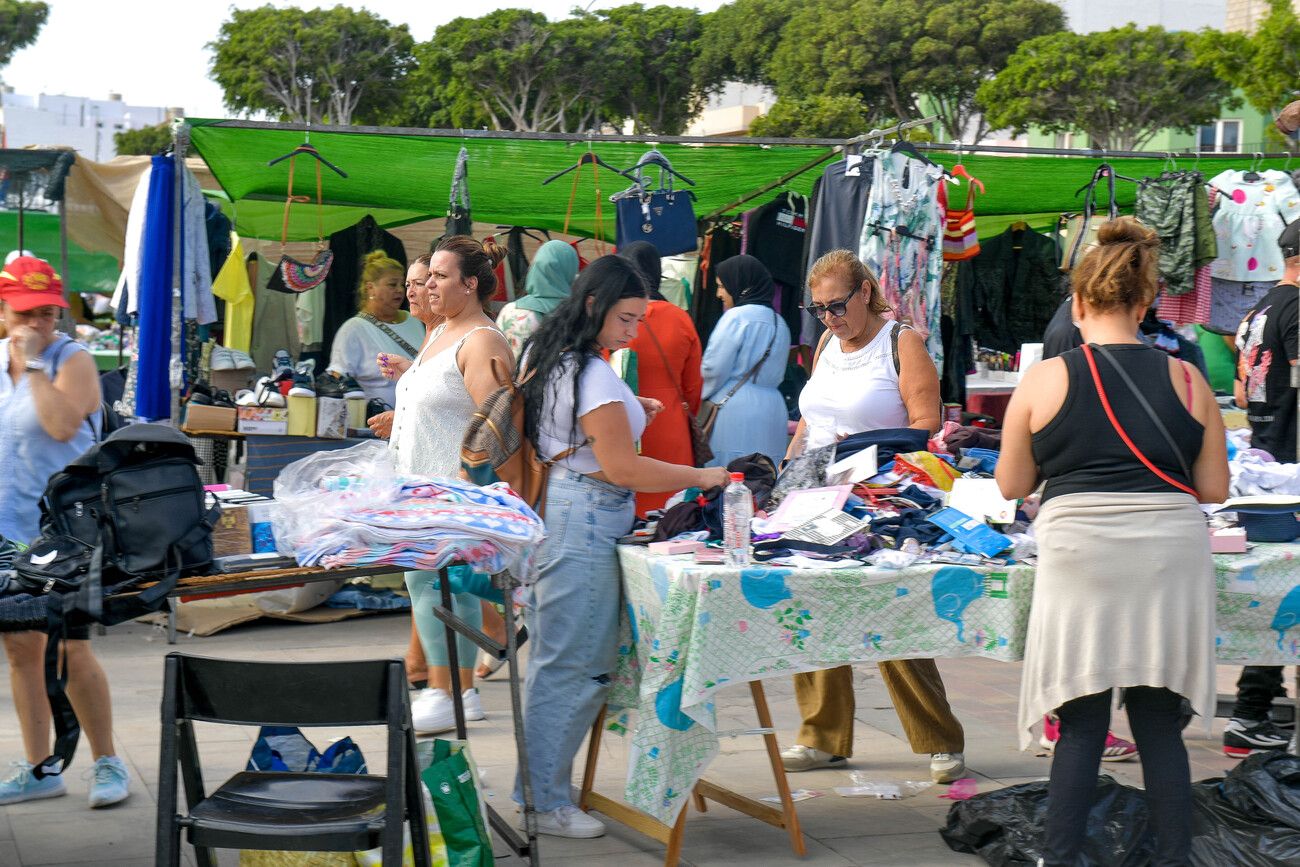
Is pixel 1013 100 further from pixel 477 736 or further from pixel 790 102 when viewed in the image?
pixel 477 736

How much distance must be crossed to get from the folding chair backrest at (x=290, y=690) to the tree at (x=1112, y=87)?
38128mm

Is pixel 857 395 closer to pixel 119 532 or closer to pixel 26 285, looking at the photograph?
pixel 119 532

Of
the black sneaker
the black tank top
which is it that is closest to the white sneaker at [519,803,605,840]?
the black tank top

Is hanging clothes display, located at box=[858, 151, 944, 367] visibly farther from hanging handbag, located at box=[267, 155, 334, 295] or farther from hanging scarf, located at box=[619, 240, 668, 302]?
hanging handbag, located at box=[267, 155, 334, 295]

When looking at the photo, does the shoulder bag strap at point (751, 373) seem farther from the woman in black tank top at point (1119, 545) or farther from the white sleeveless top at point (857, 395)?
the woman in black tank top at point (1119, 545)

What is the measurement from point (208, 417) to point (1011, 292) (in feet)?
16.7

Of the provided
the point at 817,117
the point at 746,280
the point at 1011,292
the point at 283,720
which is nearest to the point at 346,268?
the point at 746,280

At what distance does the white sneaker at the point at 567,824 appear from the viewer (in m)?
3.78

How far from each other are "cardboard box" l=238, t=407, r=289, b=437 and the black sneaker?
4.89 metres

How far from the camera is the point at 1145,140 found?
39375 millimetres

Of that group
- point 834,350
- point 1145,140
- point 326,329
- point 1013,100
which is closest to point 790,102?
point 1013,100

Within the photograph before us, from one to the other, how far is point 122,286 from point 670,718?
5143mm

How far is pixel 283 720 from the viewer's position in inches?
106

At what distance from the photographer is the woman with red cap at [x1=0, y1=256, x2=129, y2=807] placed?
3.87 m
